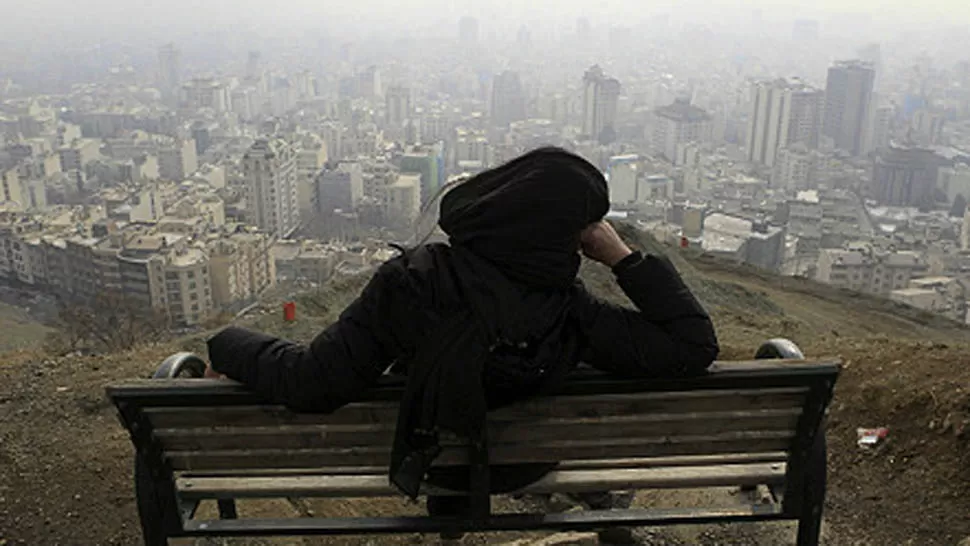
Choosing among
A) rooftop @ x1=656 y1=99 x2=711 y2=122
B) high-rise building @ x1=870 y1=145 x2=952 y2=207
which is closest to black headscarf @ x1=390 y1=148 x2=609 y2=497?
high-rise building @ x1=870 y1=145 x2=952 y2=207

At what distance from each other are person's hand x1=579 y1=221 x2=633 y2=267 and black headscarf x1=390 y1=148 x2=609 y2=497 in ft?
0.29

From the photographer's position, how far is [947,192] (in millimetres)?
66250

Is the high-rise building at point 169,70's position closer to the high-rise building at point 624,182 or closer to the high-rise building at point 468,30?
the high-rise building at point 468,30

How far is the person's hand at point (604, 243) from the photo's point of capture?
2102 mm

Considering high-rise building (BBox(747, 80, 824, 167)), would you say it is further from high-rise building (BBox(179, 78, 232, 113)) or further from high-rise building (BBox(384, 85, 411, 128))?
high-rise building (BBox(179, 78, 232, 113))

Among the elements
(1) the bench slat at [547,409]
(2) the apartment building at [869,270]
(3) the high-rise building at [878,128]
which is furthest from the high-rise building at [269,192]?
(1) the bench slat at [547,409]

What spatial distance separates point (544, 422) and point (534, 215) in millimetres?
532

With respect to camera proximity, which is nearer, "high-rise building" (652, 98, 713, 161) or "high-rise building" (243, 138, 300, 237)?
"high-rise building" (243, 138, 300, 237)

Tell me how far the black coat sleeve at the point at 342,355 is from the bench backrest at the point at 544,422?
0.06 m

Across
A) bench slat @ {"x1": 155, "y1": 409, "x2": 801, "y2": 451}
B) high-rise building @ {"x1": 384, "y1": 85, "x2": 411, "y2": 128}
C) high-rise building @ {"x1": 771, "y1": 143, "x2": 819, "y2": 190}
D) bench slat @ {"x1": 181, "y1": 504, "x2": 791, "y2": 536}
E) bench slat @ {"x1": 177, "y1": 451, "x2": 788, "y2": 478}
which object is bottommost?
high-rise building @ {"x1": 771, "y1": 143, "x2": 819, "y2": 190}

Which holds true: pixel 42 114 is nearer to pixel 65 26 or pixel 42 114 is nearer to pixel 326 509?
pixel 326 509

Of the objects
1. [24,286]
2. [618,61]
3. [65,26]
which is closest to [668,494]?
[24,286]

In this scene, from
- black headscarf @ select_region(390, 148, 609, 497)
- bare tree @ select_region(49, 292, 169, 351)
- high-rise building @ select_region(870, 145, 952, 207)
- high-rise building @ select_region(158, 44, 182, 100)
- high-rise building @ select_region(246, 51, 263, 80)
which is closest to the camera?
black headscarf @ select_region(390, 148, 609, 497)

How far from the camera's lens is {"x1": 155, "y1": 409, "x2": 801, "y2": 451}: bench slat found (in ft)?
7.00
